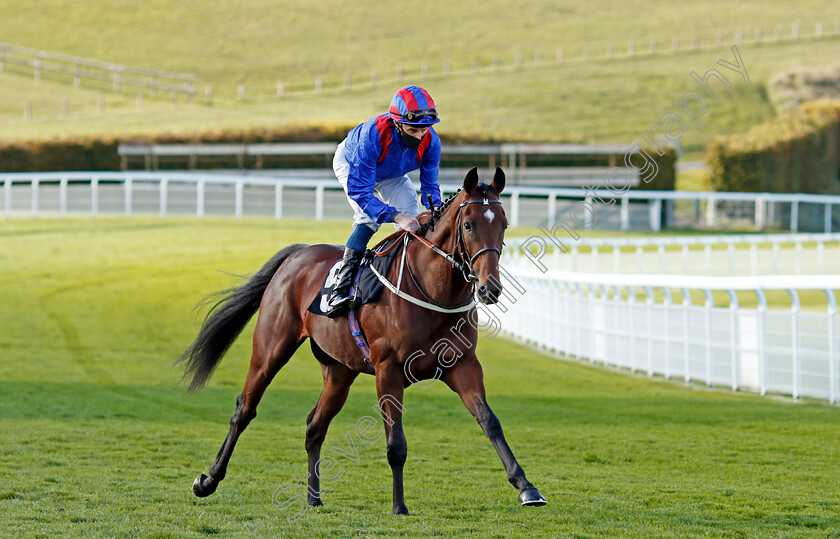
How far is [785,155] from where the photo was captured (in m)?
30.5

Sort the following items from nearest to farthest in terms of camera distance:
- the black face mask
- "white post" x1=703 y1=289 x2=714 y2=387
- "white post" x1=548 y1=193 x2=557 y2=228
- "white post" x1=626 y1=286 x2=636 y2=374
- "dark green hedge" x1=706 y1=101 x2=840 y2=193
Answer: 1. the black face mask
2. "white post" x1=703 y1=289 x2=714 y2=387
3. "white post" x1=626 y1=286 x2=636 y2=374
4. "white post" x1=548 y1=193 x2=557 y2=228
5. "dark green hedge" x1=706 y1=101 x2=840 y2=193

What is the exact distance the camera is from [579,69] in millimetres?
54531

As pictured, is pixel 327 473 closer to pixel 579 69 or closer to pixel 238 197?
pixel 238 197

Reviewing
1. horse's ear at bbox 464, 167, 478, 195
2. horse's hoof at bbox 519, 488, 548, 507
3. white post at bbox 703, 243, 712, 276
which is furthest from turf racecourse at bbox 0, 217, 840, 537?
white post at bbox 703, 243, 712, 276

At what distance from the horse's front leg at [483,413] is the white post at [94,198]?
68.7 feet

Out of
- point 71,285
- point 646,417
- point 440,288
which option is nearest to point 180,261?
point 71,285

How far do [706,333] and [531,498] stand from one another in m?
6.45

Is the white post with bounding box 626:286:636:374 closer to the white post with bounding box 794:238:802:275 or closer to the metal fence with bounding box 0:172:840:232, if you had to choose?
the white post with bounding box 794:238:802:275

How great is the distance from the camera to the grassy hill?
45.7 meters

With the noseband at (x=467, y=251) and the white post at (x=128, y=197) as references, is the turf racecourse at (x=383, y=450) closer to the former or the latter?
the noseband at (x=467, y=251)

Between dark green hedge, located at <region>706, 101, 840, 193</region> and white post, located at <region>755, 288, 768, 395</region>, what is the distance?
2098 centimetres

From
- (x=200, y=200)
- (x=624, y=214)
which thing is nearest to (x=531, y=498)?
(x=624, y=214)

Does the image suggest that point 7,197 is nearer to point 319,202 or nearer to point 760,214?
point 319,202

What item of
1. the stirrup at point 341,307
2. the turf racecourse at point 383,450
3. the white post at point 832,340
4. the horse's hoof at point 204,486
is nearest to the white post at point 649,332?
the turf racecourse at point 383,450
